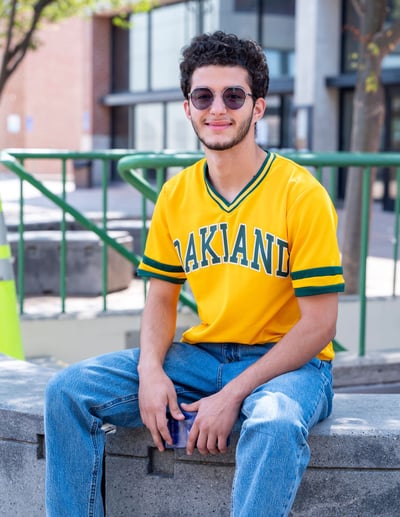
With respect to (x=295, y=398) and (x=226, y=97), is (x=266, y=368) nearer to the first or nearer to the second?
(x=295, y=398)

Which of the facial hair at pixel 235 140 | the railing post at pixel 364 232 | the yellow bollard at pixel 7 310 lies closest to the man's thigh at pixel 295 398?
the facial hair at pixel 235 140

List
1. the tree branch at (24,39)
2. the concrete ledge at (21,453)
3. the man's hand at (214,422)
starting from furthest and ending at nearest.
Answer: the tree branch at (24,39)
the concrete ledge at (21,453)
the man's hand at (214,422)

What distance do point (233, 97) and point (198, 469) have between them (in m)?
1.11

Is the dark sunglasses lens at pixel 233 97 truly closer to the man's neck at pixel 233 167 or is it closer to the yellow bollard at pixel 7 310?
the man's neck at pixel 233 167

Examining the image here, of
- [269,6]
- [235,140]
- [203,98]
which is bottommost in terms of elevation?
[235,140]

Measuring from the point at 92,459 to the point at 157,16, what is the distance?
22.5 metres

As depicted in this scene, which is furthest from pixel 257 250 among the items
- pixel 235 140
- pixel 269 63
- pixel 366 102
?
pixel 269 63

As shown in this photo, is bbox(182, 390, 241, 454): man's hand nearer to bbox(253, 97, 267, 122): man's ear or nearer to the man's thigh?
the man's thigh

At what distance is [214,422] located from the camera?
8.27 ft

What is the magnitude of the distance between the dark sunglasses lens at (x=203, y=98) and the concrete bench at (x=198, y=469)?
3.25 ft

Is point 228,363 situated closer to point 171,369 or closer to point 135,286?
point 171,369

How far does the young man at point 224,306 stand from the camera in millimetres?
2596

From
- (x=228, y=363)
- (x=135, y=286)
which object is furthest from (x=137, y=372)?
(x=135, y=286)

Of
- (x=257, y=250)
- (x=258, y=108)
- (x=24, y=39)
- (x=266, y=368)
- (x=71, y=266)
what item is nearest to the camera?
(x=266, y=368)
